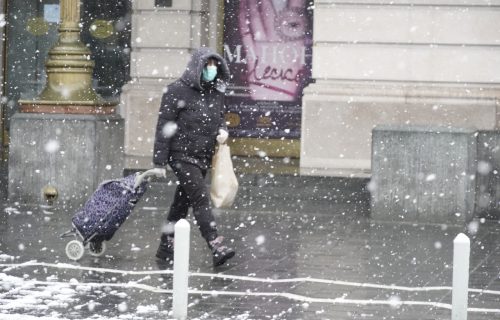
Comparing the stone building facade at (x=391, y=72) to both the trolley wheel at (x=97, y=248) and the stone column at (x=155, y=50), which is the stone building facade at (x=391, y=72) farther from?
the trolley wheel at (x=97, y=248)

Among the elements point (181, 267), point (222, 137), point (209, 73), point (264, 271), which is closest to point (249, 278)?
point (264, 271)

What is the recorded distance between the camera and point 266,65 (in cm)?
2155

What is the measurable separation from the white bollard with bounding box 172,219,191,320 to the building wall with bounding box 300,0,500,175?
9595mm

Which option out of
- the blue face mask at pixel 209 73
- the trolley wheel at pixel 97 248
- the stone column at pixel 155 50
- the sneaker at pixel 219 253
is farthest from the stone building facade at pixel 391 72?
the sneaker at pixel 219 253

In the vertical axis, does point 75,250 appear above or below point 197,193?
below

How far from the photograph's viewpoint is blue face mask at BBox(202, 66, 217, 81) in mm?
12211

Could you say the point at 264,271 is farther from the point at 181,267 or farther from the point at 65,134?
the point at 65,134

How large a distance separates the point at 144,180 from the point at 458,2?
25.3 ft

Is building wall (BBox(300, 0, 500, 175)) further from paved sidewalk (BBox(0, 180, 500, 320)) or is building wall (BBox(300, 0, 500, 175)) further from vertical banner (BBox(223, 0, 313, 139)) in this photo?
paved sidewalk (BBox(0, 180, 500, 320))

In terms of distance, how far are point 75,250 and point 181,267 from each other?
11.0 feet

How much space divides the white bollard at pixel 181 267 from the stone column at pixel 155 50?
1148 centimetres

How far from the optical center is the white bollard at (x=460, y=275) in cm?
885

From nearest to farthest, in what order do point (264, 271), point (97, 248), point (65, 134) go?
point (264, 271), point (97, 248), point (65, 134)

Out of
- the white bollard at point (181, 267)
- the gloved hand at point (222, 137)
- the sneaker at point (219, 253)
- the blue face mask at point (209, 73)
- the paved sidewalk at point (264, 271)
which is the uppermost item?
the blue face mask at point (209, 73)
